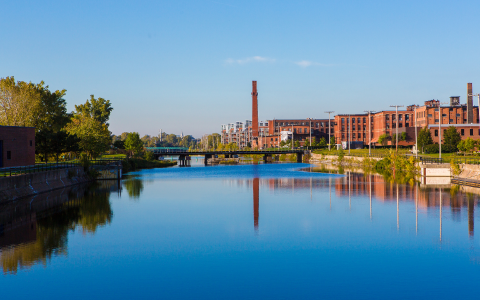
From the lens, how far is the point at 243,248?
20.8 m

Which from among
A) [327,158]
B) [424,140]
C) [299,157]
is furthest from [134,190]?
[299,157]

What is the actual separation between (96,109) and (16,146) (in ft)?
203

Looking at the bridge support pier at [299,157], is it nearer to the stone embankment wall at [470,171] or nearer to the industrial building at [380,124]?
the industrial building at [380,124]

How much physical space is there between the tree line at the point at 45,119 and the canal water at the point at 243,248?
18.8m

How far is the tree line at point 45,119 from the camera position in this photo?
5488cm

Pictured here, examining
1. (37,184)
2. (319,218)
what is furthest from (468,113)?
(37,184)

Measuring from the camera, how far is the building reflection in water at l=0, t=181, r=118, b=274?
1959 cm

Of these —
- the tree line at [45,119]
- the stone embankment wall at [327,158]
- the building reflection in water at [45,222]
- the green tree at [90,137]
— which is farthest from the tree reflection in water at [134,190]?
the stone embankment wall at [327,158]

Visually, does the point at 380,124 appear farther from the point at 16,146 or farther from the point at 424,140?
the point at 16,146

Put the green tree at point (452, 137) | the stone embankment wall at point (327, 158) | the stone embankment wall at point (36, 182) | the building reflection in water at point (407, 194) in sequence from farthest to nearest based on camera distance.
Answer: the stone embankment wall at point (327, 158) → the green tree at point (452, 137) → the stone embankment wall at point (36, 182) → the building reflection in water at point (407, 194)

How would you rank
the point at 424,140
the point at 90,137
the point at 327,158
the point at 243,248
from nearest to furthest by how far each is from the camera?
the point at 243,248 → the point at 90,137 → the point at 424,140 → the point at 327,158

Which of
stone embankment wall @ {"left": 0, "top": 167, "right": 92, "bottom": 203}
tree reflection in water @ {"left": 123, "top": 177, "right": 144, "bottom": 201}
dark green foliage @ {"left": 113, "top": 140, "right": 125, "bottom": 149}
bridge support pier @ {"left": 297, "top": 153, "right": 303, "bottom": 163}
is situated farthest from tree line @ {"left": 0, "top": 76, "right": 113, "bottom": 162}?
bridge support pier @ {"left": 297, "top": 153, "right": 303, "bottom": 163}

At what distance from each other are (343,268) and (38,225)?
60.4ft

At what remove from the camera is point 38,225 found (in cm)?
2605
